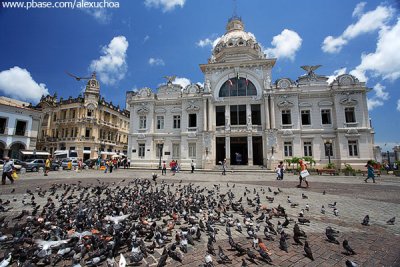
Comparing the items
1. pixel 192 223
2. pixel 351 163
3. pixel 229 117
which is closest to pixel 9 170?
pixel 192 223

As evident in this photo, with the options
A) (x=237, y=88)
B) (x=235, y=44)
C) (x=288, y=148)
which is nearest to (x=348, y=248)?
(x=288, y=148)

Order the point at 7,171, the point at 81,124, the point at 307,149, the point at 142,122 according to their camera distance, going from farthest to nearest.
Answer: the point at 81,124
the point at 142,122
the point at 307,149
the point at 7,171

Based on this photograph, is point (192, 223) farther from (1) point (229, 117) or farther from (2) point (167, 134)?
(2) point (167, 134)

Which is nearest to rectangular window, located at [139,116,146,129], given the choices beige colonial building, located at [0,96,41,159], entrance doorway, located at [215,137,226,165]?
entrance doorway, located at [215,137,226,165]

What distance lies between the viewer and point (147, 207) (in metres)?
6.45

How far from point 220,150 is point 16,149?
3314cm

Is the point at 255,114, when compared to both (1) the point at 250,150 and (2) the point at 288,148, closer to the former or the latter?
(1) the point at 250,150

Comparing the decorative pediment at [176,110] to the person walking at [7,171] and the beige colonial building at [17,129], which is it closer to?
the beige colonial building at [17,129]

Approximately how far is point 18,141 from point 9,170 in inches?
923

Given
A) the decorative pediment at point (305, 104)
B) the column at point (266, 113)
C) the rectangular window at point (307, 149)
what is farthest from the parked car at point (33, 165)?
the decorative pediment at point (305, 104)

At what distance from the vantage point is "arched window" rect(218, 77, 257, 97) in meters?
32.2

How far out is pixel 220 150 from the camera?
3291cm

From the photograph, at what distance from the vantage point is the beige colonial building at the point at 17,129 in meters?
29.2

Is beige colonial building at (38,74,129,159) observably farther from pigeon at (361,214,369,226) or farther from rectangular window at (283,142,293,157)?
pigeon at (361,214,369,226)
